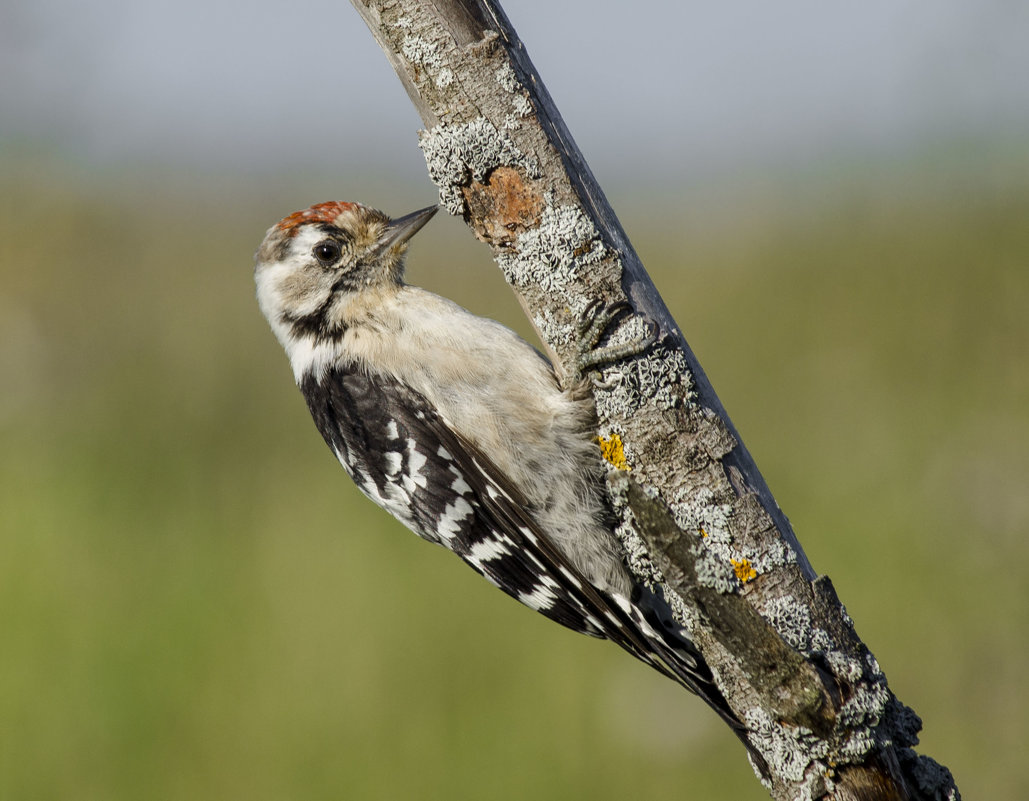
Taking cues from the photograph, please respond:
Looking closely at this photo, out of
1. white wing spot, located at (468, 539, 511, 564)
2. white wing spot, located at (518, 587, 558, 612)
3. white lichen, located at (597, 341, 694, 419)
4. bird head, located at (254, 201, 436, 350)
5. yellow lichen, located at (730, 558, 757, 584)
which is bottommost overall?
yellow lichen, located at (730, 558, 757, 584)

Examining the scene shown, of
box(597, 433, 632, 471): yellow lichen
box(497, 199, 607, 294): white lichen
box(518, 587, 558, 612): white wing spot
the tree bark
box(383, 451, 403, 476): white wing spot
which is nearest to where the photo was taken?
the tree bark

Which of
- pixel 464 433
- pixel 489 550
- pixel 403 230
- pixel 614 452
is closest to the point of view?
pixel 614 452

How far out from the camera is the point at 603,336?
229 cm

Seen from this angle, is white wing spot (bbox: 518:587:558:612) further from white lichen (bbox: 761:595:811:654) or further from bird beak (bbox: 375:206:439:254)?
bird beak (bbox: 375:206:439:254)

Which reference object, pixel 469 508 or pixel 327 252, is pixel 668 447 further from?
pixel 327 252

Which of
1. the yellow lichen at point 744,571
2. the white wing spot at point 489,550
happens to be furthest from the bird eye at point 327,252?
the yellow lichen at point 744,571

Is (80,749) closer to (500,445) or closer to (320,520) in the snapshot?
(320,520)

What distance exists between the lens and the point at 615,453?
2354 millimetres

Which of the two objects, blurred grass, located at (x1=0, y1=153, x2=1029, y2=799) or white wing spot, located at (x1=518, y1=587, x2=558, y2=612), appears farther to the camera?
blurred grass, located at (x1=0, y1=153, x2=1029, y2=799)

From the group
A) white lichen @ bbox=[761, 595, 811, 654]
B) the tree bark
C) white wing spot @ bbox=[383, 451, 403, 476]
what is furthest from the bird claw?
white wing spot @ bbox=[383, 451, 403, 476]

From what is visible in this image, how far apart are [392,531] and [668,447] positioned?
330 cm

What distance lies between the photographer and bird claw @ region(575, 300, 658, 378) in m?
2.26

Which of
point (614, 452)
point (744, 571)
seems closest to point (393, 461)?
point (614, 452)

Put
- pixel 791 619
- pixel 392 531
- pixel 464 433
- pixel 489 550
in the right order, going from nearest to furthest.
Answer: pixel 791 619, pixel 464 433, pixel 489 550, pixel 392 531
